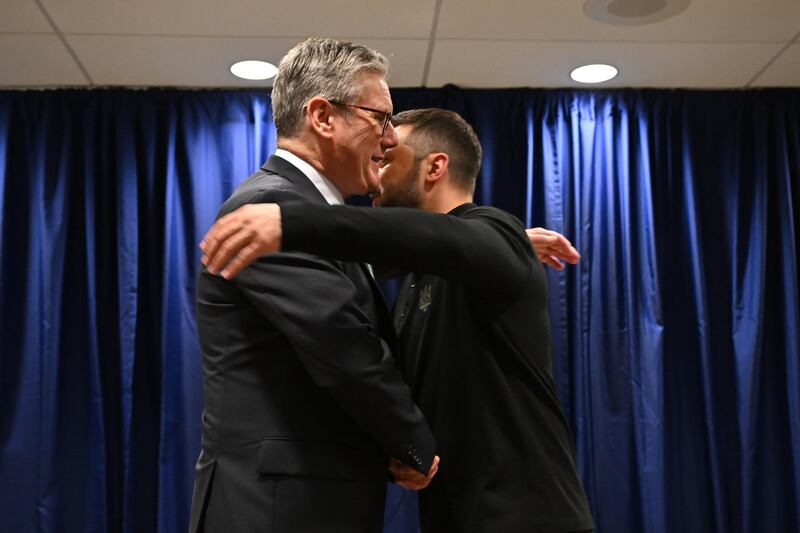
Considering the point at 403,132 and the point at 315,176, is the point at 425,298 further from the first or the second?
the point at 403,132

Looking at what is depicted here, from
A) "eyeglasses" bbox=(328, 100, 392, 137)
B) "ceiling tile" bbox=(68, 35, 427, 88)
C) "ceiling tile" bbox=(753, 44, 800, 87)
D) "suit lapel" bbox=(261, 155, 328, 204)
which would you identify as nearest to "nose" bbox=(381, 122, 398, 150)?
"eyeglasses" bbox=(328, 100, 392, 137)

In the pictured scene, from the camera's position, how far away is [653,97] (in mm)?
3766

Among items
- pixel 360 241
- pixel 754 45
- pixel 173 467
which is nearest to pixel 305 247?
pixel 360 241

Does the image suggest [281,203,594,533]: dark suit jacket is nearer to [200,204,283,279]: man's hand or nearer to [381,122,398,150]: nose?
[381,122,398,150]: nose

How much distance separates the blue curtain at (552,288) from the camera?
3439 millimetres

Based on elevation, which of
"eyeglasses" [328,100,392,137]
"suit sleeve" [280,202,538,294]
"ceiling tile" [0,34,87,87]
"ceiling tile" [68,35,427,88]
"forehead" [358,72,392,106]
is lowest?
"suit sleeve" [280,202,538,294]

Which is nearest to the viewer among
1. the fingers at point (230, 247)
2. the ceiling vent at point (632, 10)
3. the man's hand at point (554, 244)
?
the fingers at point (230, 247)

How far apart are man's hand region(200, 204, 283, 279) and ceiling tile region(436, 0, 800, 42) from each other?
207 cm

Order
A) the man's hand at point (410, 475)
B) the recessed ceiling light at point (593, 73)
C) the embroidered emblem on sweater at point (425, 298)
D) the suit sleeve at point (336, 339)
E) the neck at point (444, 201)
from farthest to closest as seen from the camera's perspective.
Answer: the recessed ceiling light at point (593, 73)
the neck at point (444, 201)
the embroidered emblem on sweater at point (425, 298)
the man's hand at point (410, 475)
the suit sleeve at point (336, 339)

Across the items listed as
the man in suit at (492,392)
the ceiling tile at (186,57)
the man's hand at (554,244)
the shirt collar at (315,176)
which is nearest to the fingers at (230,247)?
the man in suit at (492,392)

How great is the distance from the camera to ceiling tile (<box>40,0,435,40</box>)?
2.92 m

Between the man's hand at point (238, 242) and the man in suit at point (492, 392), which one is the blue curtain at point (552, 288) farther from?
the man's hand at point (238, 242)

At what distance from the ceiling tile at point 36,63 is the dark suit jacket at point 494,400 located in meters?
2.23

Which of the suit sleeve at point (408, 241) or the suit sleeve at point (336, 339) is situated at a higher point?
the suit sleeve at point (408, 241)
